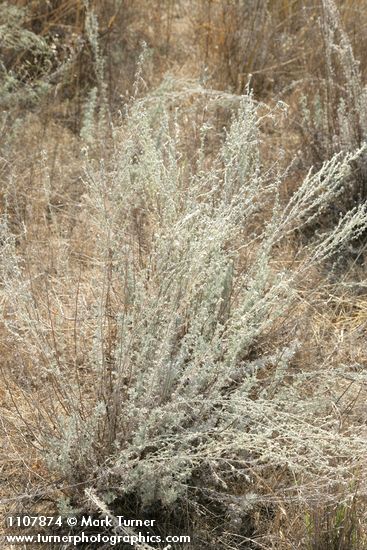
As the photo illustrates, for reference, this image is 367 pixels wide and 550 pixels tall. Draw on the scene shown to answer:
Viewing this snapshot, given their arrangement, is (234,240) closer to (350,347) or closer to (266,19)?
(350,347)

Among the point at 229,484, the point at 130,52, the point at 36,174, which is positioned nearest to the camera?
the point at 229,484

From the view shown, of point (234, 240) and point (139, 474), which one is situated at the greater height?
point (234, 240)

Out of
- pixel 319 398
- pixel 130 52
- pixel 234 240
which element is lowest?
pixel 319 398

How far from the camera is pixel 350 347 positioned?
2721 mm

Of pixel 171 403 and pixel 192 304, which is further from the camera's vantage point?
pixel 192 304

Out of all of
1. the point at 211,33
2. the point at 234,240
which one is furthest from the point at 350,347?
the point at 211,33

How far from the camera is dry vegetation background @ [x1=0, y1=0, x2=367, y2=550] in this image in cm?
200

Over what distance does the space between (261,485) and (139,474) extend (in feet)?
1.24

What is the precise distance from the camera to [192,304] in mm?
2363

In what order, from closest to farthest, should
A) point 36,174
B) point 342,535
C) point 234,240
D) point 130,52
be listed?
point 342,535, point 234,240, point 36,174, point 130,52

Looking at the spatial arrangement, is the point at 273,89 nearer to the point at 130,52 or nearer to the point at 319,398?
the point at 130,52

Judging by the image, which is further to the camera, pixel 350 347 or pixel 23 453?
pixel 350 347

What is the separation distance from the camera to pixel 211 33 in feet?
14.0

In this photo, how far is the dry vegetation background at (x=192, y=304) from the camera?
200cm
